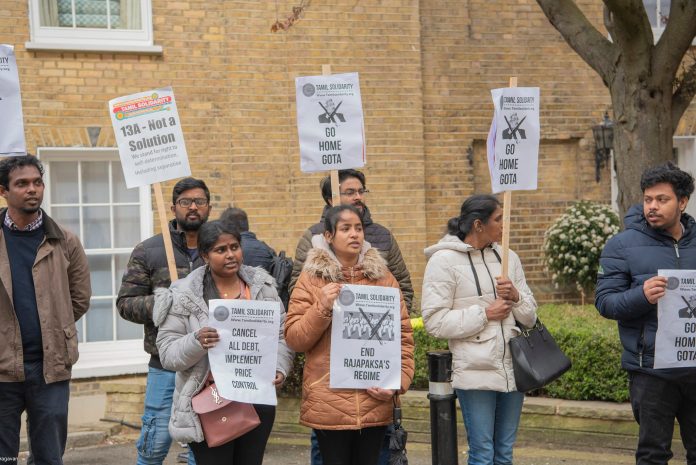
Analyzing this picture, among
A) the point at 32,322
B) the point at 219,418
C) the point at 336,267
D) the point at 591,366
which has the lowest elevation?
the point at 591,366

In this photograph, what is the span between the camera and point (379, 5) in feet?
36.2

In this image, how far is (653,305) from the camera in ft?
17.5

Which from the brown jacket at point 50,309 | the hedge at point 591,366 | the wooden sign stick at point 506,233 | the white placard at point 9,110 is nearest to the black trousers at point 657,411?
the wooden sign stick at point 506,233

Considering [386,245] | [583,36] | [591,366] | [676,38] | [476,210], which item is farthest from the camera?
[583,36]

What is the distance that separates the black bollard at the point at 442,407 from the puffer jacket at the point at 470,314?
0.25 ft

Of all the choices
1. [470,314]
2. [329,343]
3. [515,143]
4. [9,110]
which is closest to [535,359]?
[470,314]

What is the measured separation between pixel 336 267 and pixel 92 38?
19.9ft

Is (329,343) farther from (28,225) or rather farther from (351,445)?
(28,225)

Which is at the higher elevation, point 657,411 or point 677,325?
point 677,325

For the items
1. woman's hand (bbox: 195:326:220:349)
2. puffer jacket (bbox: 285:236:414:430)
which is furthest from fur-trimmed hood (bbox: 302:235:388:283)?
woman's hand (bbox: 195:326:220:349)

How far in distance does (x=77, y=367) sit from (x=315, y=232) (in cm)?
450

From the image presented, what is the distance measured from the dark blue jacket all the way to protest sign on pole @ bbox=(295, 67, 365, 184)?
166 cm

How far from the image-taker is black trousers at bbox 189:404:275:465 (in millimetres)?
5051

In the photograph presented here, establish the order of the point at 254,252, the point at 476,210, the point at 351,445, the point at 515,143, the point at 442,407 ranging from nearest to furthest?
the point at 351,445
the point at 476,210
the point at 442,407
the point at 515,143
the point at 254,252
